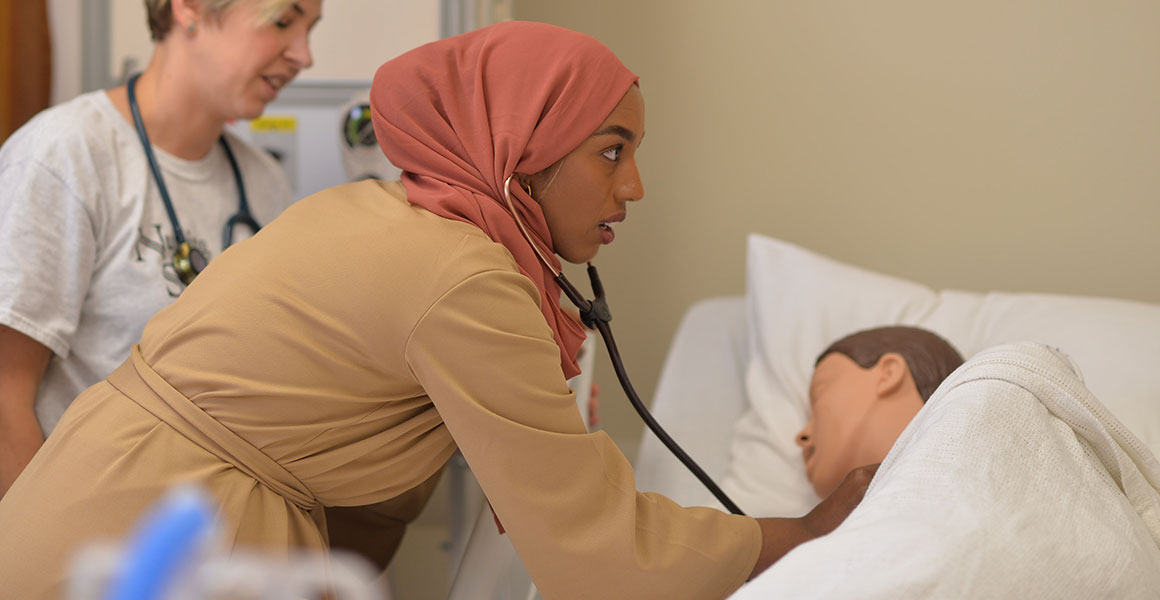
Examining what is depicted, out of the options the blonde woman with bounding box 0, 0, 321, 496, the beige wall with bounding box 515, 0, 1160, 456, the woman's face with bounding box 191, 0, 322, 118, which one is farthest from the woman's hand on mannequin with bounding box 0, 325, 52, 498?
the beige wall with bounding box 515, 0, 1160, 456

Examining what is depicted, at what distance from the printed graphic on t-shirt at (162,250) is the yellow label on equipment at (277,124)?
70 cm

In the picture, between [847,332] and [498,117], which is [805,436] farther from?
[498,117]

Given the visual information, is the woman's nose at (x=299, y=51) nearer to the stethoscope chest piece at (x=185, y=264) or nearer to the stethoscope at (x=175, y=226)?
the stethoscope at (x=175, y=226)

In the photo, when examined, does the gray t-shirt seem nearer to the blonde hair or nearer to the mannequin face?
the blonde hair

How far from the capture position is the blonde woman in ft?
4.09

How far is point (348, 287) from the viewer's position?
906mm

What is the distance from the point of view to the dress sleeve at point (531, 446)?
34.5 inches

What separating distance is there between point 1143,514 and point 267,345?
2.96 feet

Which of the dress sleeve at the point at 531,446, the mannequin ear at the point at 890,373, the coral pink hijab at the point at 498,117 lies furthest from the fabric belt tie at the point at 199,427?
the mannequin ear at the point at 890,373

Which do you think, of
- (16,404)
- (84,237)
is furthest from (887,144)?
(16,404)

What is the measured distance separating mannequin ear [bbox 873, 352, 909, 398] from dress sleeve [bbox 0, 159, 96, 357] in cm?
122

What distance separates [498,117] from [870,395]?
0.77 metres

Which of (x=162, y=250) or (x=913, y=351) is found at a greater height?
(x=913, y=351)

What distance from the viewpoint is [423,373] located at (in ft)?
2.93
